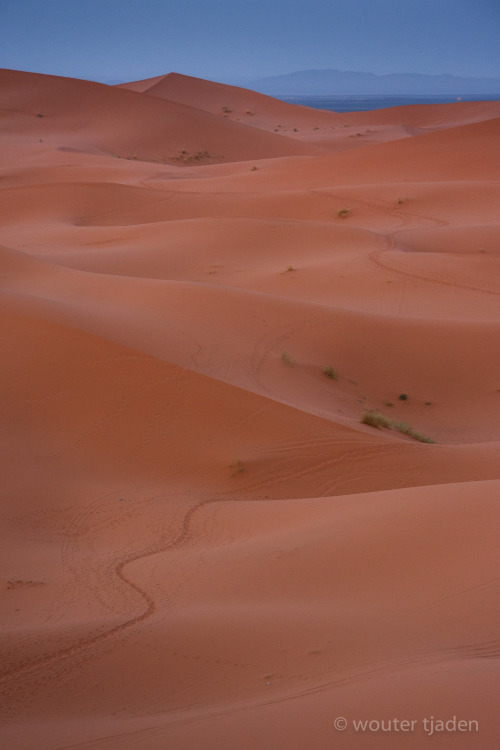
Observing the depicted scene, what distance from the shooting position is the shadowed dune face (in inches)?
130

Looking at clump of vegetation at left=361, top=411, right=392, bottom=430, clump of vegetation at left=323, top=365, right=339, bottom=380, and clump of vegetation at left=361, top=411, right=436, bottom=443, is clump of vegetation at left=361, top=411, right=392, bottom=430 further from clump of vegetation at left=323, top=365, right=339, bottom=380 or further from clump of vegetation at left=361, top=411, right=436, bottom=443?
clump of vegetation at left=323, top=365, right=339, bottom=380

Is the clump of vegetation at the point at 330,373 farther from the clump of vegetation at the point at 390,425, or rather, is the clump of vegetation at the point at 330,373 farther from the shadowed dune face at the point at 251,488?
the clump of vegetation at the point at 390,425

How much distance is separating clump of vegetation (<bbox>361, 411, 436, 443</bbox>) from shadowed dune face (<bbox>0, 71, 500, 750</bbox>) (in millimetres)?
39

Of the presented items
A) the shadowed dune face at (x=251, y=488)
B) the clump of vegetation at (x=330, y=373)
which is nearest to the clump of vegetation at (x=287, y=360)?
the shadowed dune face at (x=251, y=488)

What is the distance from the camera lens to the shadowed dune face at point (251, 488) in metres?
3.31

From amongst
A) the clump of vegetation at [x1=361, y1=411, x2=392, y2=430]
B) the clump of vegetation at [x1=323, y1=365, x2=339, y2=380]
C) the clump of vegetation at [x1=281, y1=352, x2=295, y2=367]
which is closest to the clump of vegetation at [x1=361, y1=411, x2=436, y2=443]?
the clump of vegetation at [x1=361, y1=411, x2=392, y2=430]

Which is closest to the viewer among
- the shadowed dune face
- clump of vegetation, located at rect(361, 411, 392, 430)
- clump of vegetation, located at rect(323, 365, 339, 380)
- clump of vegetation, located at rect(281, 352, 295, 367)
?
the shadowed dune face

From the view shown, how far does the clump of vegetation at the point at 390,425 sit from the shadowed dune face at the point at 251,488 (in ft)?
0.13

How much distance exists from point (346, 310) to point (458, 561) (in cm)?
821

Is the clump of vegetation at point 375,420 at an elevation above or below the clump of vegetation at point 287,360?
below

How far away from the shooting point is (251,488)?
6918 mm

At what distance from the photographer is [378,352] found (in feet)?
37.2

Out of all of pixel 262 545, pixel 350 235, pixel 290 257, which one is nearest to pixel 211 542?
pixel 262 545

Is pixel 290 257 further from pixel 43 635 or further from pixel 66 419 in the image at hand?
pixel 43 635
